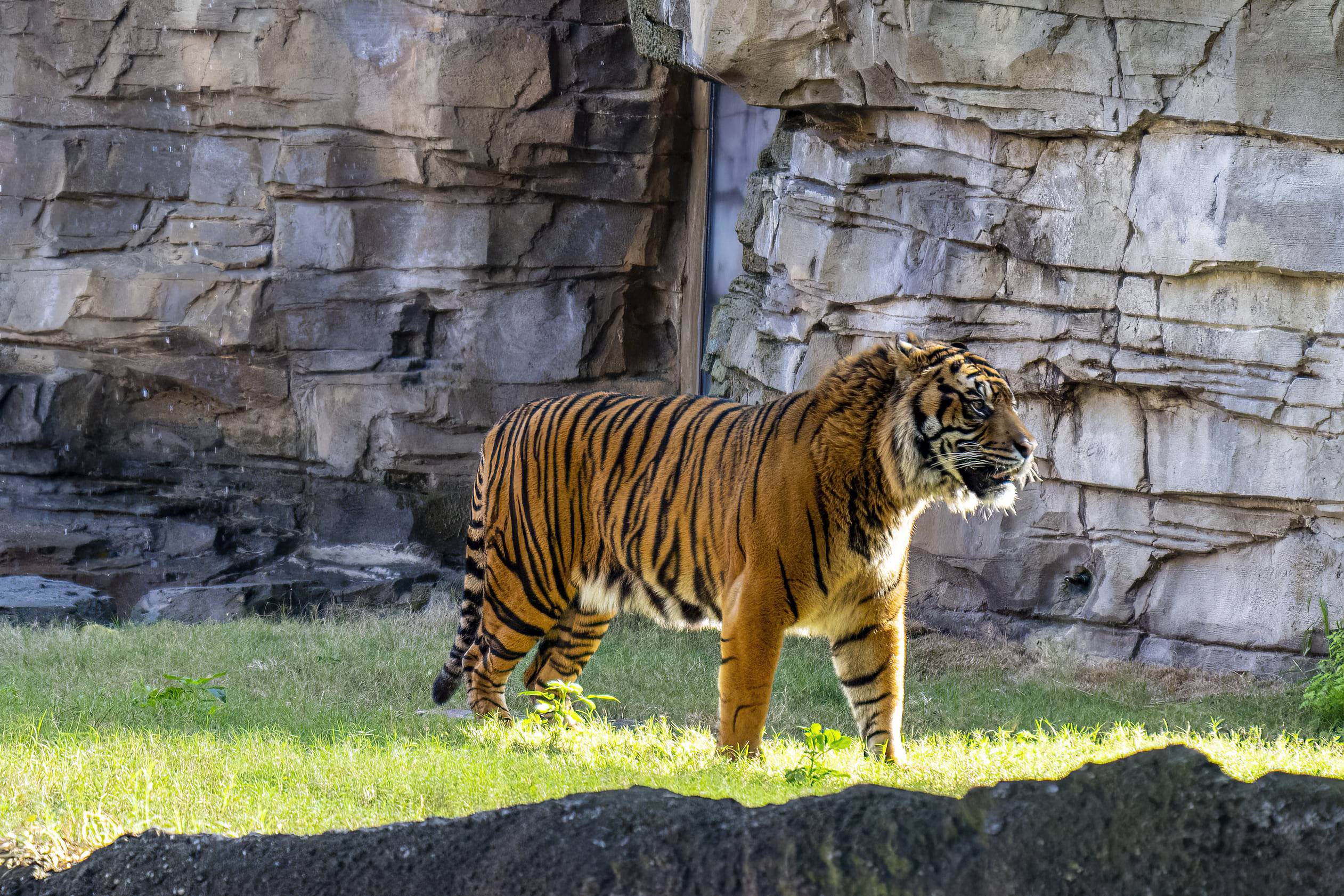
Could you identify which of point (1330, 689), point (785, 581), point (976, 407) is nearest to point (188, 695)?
point (785, 581)

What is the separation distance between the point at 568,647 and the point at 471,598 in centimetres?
54

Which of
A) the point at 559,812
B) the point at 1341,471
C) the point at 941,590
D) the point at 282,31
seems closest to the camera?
the point at 559,812

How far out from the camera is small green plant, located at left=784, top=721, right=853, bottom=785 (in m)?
3.82

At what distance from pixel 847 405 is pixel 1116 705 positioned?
9.58 ft

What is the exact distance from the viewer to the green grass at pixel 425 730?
3676 mm

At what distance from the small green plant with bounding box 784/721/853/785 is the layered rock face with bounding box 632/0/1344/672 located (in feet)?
11.9

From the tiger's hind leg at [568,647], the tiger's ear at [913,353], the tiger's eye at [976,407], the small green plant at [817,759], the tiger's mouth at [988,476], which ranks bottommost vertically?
the tiger's hind leg at [568,647]

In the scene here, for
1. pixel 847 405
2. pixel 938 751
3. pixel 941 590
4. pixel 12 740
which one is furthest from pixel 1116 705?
pixel 12 740

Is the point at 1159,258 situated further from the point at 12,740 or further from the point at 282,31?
the point at 282,31

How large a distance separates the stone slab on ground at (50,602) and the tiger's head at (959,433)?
285 inches

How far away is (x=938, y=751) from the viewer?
15.9 feet

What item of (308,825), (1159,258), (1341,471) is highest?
(1159,258)

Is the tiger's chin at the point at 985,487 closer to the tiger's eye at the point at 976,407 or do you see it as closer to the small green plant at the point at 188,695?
the tiger's eye at the point at 976,407

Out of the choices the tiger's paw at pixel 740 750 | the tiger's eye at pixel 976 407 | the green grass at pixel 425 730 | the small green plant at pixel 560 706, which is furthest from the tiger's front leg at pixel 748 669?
the tiger's eye at pixel 976 407
